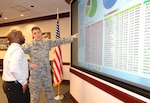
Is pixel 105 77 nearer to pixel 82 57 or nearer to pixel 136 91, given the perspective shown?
pixel 136 91

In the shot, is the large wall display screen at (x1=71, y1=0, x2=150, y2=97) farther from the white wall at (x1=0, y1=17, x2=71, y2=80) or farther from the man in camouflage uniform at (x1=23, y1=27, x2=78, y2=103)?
the white wall at (x1=0, y1=17, x2=71, y2=80)

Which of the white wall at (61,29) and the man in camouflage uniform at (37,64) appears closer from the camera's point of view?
the man in camouflage uniform at (37,64)

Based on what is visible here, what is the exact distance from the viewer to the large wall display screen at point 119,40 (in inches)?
53.1

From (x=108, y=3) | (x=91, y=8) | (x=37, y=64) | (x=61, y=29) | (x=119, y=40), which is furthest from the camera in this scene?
(x=61, y=29)

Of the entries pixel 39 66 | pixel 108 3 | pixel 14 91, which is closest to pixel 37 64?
pixel 39 66

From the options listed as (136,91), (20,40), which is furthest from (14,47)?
(136,91)

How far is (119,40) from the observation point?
5.64 ft

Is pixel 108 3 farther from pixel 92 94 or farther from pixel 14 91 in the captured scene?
pixel 14 91

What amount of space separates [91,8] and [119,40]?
3.17 feet

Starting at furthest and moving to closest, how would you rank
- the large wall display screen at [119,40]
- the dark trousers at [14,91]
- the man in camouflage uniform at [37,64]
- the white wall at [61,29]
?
the white wall at [61,29] < the man in camouflage uniform at [37,64] < the dark trousers at [14,91] < the large wall display screen at [119,40]

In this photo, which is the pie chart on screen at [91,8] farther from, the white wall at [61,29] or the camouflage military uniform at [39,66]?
the white wall at [61,29]

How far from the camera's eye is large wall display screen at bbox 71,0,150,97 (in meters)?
1.35

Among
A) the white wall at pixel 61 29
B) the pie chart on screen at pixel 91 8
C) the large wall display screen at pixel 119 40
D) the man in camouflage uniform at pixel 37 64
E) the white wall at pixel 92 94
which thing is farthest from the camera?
the white wall at pixel 61 29

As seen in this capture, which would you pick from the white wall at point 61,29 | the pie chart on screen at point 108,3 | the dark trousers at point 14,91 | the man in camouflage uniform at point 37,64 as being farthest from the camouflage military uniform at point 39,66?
the white wall at point 61,29
